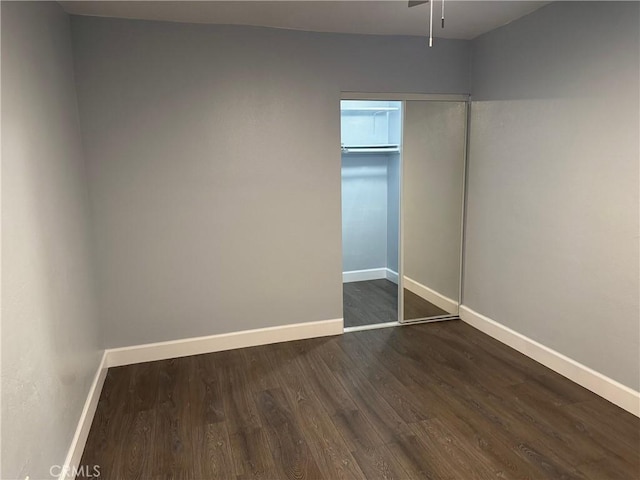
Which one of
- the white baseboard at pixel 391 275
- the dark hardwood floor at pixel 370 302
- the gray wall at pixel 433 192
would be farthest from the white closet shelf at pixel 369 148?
the dark hardwood floor at pixel 370 302

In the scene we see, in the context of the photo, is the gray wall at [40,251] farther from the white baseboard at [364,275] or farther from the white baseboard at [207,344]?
the white baseboard at [364,275]

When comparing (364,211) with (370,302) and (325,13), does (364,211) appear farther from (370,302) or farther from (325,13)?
(325,13)

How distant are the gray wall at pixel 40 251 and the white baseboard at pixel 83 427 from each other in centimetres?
6

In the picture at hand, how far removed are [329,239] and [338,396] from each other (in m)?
1.29

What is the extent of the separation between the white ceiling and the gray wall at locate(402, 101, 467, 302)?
2.24 ft

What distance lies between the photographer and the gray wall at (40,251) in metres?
1.56

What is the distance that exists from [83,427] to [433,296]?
114 inches

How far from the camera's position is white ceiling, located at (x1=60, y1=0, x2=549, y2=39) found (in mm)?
2701

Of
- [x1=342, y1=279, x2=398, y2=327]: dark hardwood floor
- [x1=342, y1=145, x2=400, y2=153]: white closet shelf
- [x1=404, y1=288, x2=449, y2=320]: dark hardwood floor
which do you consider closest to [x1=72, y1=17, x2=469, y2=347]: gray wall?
[x1=342, y1=279, x2=398, y2=327]: dark hardwood floor

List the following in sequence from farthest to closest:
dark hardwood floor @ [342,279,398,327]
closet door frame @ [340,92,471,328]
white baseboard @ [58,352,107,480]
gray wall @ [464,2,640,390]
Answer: dark hardwood floor @ [342,279,398,327]
closet door frame @ [340,92,471,328]
gray wall @ [464,2,640,390]
white baseboard @ [58,352,107,480]

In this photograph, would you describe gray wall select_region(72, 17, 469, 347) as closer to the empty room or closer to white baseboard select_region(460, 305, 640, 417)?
the empty room

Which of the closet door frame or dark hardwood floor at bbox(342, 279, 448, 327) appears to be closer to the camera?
the closet door frame

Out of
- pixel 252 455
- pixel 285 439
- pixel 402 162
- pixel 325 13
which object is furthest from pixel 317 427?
pixel 325 13

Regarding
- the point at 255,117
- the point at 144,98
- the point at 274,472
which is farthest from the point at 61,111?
the point at 274,472
